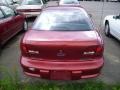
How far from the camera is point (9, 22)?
30.0 ft

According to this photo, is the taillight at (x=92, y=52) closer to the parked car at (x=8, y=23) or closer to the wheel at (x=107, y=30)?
the parked car at (x=8, y=23)

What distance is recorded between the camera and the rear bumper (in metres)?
5.11

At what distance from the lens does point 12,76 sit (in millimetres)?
6305

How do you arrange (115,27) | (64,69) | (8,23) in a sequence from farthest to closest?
(115,27) < (8,23) < (64,69)

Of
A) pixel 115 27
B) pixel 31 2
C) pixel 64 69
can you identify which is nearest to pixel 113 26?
pixel 115 27

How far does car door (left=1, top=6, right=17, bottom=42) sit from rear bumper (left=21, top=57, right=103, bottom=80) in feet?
11.9

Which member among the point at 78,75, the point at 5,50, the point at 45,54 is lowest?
the point at 5,50

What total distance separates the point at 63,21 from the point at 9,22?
3.39m

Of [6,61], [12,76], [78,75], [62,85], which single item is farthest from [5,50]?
[78,75]

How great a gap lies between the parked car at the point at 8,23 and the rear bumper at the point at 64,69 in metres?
3.19

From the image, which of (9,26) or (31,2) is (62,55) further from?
(31,2)

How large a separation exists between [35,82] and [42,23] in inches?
52.2

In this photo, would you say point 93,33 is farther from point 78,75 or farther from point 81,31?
point 78,75

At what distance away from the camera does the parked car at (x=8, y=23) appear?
27.3 ft
